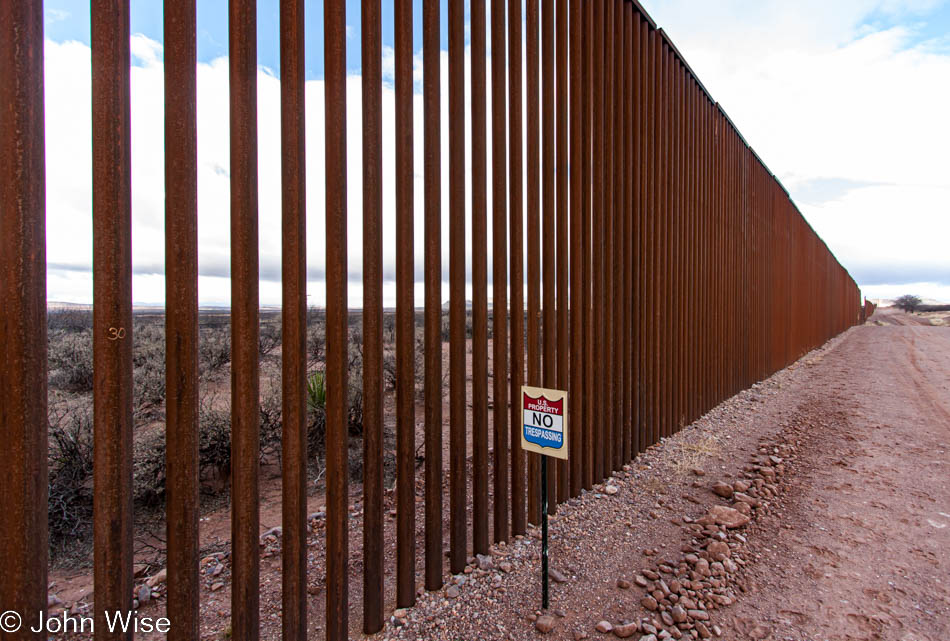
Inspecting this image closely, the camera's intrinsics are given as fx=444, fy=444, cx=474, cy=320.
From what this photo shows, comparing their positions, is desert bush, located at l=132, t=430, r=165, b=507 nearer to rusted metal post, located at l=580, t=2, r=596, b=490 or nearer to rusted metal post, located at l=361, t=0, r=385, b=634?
rusted metal post, located at l=361, t=0, r=385, b=634

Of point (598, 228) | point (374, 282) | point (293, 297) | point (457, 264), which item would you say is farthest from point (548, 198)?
point (293, 297)

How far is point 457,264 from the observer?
101 inches

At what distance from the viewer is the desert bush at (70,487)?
3.18 metres

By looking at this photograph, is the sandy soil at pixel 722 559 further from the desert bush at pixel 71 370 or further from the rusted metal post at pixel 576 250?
the desert bush at pixel 71 370

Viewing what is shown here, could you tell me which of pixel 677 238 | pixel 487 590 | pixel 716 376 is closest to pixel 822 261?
pixel 716 376

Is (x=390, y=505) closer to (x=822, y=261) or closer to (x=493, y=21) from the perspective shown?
(x=493, y=21)

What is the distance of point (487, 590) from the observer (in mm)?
2459

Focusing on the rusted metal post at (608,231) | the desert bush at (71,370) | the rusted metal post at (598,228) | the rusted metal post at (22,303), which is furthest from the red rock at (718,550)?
the desert bush at (71,370)

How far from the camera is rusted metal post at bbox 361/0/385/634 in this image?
211cm

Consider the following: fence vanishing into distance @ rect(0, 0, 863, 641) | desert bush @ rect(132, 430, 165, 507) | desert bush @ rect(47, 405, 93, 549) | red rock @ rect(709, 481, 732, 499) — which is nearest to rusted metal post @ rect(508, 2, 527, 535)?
fence vanishing into distance @ rect(0, 0, 863, 641)

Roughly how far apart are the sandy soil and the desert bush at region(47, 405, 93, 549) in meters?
0.57

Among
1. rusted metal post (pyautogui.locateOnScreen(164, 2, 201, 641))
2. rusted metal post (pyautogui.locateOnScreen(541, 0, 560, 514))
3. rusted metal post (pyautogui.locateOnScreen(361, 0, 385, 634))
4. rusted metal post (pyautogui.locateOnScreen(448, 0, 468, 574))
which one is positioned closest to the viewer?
rusted metal post (pyautogui.locateOnScreen(164, 2, 201, 641))

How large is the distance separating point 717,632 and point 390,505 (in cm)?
235

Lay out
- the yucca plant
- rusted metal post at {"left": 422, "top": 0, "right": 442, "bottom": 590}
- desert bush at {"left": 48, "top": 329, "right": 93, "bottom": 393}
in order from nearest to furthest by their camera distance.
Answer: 1. rusted metal post at {"left": 422, "top": 0, "right": 442, "bottom": 590}
2. the yucca plant
3. desert bush at {"left": 48, "top": 329, "right": 93, "bottom": 393}
